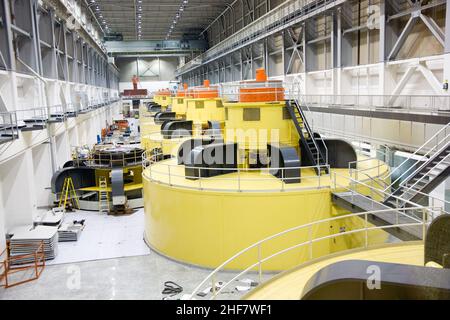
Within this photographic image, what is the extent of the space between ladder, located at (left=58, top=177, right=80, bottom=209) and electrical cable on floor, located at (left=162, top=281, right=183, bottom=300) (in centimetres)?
1022

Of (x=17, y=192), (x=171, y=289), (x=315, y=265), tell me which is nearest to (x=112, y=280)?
(x=171, y=289)

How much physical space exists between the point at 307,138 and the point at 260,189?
3.16 metres

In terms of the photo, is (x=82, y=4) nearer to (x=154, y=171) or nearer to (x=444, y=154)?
(x=154, y=171)

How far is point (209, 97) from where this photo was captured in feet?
81.7

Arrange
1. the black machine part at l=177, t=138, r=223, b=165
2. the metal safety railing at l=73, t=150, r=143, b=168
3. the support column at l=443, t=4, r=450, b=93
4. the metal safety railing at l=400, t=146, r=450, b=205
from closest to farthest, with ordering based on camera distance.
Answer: the metal safety railing at l=400, t=146, r=450, b=205, the support column at l=443, t=4, r=450, b=93, the black machine part at l=177, t=138, r=223, b=165, the metal safety railing at l=73, t=150, r=143, b=168

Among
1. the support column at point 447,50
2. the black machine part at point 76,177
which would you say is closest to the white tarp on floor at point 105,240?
the black machine part at point 76,177

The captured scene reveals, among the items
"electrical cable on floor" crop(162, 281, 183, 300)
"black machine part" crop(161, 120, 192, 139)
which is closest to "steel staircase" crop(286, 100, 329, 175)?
"electrical cable on floor" crop(162, 281, 183, 300)

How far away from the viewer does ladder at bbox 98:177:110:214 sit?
1983 centimetres

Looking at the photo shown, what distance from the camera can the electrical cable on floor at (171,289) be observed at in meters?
11.3

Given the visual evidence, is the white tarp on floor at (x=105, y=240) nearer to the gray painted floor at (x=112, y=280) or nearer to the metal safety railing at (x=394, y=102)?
the gray painted floor at (x=112, y=280)

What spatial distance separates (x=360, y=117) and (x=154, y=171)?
8996mm

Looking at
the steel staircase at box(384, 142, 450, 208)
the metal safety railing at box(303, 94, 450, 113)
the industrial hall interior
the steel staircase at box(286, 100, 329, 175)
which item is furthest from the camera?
the metal safety railing at box(303, 94, 450, 113)

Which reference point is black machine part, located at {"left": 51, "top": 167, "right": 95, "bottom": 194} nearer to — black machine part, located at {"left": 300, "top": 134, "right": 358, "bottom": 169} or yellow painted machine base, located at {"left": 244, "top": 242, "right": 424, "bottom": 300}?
black machine part, located at {"left": 300, "top": 134, "right": 358, "bottom": 169}

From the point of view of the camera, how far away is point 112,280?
12.3 metres
